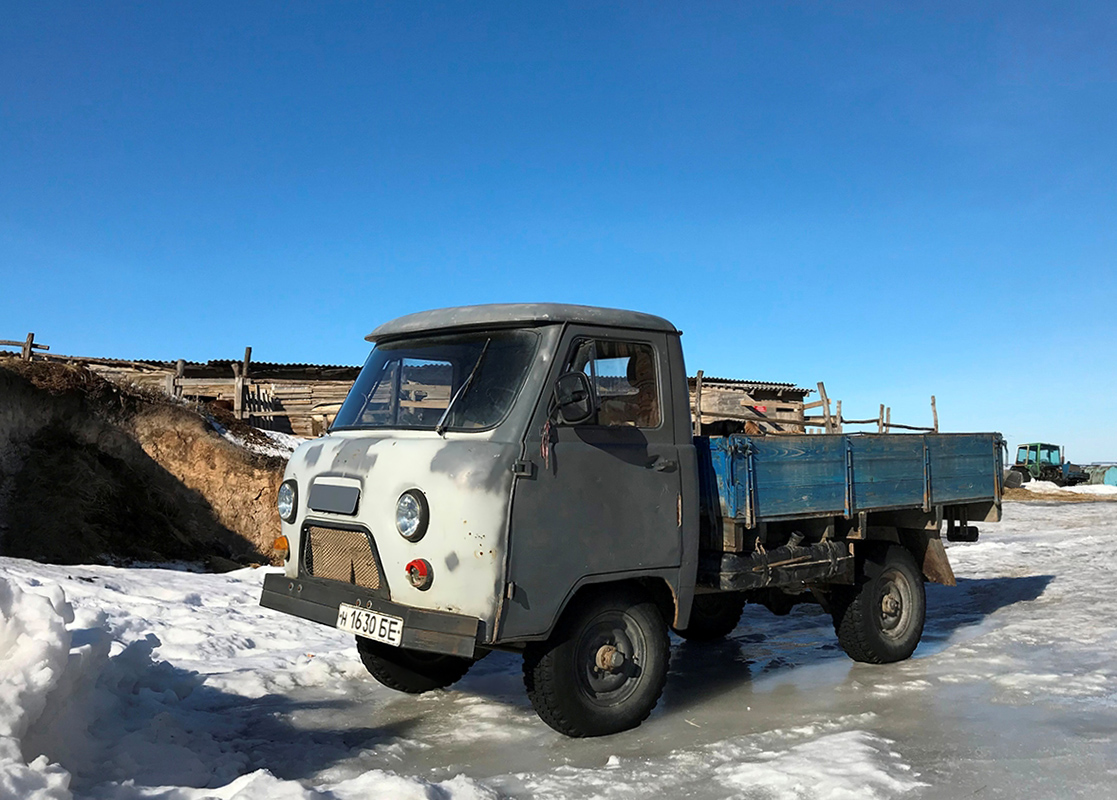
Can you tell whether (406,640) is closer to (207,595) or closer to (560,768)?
(560,768)

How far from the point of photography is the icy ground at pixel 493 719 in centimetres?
395

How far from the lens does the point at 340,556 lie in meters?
5.04

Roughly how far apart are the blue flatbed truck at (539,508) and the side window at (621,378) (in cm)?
1

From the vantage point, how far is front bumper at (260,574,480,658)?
172 inches

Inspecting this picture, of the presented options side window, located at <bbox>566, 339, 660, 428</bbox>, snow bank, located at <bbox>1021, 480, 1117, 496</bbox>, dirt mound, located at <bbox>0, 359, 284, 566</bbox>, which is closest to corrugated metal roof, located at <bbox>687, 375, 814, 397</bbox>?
snow bank, located at <bbox>1021, 480, 1117, 496</bbox>

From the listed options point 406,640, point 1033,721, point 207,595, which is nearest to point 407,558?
point 406,640

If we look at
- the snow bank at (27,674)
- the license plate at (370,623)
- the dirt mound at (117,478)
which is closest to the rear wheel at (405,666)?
the license plate at (370,623)

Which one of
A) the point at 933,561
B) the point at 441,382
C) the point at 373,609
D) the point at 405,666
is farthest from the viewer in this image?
the point at 933,561

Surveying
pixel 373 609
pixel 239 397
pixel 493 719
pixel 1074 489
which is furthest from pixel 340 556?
pixel 1074 489

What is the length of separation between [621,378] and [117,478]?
11276 mm

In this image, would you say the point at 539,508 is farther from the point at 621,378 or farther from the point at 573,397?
the point at 621,378

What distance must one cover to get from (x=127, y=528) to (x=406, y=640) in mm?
10126

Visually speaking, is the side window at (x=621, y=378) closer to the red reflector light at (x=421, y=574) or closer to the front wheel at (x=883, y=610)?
the red reflector light at (x=421, y=574)

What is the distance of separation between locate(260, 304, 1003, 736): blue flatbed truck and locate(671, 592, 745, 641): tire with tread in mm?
1564
